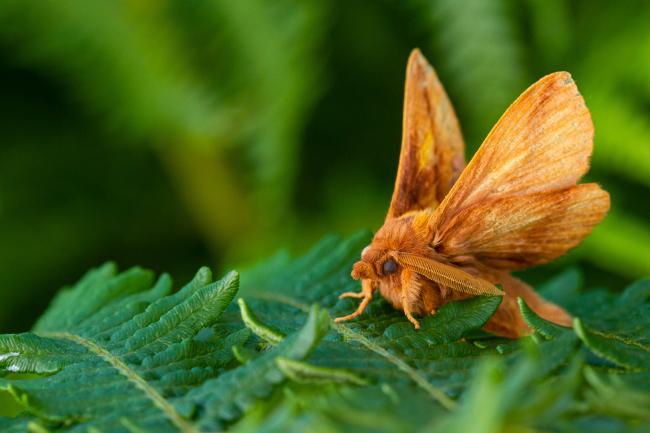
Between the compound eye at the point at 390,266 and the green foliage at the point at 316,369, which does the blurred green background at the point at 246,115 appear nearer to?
the green foliage at the point at 316,369

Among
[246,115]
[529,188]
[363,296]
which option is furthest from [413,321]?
[246,115]

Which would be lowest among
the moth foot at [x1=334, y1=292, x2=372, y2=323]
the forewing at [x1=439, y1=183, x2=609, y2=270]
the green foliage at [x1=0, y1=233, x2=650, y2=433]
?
the green foliage at [x1=0, y1=233, x2=650, y2=433]

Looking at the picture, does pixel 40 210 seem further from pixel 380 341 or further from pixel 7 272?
pixel 380 341

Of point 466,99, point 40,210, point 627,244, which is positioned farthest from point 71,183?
point 627,244

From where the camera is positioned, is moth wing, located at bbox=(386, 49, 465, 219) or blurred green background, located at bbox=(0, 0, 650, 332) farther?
blurred green background, located at bbox=(0, 0, 650, 332)

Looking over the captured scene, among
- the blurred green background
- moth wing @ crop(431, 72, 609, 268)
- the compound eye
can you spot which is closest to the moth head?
the compound eye

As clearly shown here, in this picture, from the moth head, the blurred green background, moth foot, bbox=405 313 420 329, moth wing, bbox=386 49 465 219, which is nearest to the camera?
moth foot, bbox=405 313 420 329

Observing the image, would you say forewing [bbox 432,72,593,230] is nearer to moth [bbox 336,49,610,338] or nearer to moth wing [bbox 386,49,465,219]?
moth [bbox 336,49,610,338]
